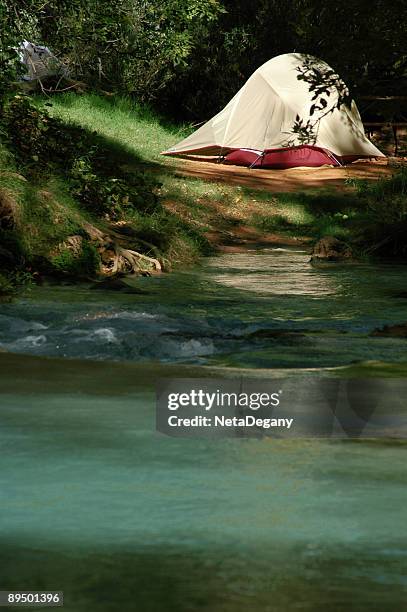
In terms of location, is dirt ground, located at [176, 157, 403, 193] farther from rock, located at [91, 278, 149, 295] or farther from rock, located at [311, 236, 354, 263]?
rock, located at [91, 278, 149, 295]

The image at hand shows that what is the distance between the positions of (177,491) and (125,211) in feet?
43.7

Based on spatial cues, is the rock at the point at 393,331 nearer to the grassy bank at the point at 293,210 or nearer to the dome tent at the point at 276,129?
the grassy bank at the point at 293,210

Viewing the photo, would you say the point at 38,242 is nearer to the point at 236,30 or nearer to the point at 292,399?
the point at 292,399

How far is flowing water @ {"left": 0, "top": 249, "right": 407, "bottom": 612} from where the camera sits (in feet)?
13.9

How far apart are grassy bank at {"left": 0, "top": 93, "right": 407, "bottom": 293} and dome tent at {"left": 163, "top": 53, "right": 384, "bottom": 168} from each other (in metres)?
3.24

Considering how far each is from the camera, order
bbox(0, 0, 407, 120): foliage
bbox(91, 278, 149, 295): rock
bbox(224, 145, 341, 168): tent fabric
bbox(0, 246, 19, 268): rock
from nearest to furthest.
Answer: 1. bbox(91, 278, 149, 295): rock
2. bbox(0, 246, 19, 268): rock
3. bbox(0, 0, 407, 120): foliage
4. bbox(224, 145, 341, 168): tent fabric

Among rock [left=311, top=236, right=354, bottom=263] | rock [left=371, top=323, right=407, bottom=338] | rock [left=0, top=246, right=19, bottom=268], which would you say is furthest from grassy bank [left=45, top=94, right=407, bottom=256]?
rock [left=371, top=323, right=407, bottom=338]

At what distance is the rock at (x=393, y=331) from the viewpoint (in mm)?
10500

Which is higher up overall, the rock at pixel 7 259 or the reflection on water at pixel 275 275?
the rock at pixel 7 259

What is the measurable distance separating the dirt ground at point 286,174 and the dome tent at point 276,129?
17.8 inches

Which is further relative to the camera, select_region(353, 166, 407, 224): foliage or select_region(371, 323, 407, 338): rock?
select_region(353, 166, 407, 224): foliage

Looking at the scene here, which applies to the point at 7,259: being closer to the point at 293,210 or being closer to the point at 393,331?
the point at 393,331

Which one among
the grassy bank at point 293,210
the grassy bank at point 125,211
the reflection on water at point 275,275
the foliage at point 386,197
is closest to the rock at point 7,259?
Answer: the grassy bank at point 125,211

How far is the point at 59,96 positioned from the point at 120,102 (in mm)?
1813
